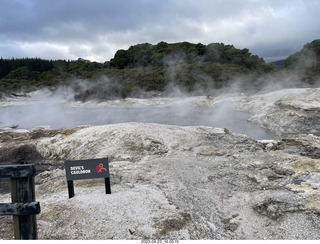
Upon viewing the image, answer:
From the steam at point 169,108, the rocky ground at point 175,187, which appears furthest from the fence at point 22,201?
the steam at point 169,108

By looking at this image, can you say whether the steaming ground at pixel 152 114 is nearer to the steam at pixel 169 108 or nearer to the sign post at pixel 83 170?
the steam at pixel 169 108

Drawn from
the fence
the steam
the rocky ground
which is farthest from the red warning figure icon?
the steam

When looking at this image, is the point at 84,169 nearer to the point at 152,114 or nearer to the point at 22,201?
the point at 22,201

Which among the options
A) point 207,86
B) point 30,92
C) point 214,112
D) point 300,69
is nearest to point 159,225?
point 214,112

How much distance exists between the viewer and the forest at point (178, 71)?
25.6 meters

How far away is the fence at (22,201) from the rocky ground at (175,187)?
0.37 ft

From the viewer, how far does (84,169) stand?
430 cm

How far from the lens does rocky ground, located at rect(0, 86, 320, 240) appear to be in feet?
11.2

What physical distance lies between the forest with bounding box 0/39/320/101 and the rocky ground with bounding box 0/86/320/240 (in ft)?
55.8

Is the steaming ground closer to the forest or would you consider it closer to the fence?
the forest

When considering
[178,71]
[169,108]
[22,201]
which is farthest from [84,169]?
[178,71]

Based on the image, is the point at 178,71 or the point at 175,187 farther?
the point at 178,71

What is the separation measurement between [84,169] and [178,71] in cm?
2691

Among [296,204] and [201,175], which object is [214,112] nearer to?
[201,175]
